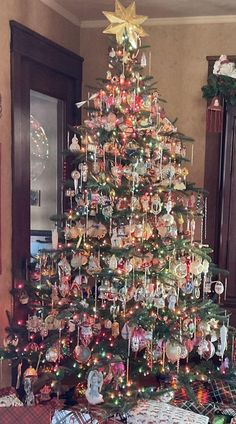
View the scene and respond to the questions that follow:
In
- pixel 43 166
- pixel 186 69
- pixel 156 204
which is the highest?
pixel 186 69

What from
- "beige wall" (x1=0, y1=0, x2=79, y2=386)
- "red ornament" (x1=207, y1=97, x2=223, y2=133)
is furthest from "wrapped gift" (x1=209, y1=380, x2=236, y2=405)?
"red ornament" (x1=207, y1=97, x2=223, y2=133)

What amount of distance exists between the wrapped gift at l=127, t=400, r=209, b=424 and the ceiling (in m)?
2.38

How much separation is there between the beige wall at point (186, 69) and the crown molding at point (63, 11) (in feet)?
1.71

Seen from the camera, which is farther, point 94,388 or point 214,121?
point 214,121

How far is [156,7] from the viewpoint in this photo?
11.1ft

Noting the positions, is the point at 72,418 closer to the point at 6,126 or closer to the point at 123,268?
the point at 123,268

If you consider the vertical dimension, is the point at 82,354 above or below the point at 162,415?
above

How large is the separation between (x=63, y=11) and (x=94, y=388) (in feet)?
7.90

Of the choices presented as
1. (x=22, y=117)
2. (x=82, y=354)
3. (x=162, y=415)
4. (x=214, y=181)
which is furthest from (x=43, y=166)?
(x=162, y=415)

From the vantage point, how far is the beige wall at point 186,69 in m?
3.58

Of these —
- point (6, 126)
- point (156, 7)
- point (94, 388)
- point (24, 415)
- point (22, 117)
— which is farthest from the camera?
point (156, 7)

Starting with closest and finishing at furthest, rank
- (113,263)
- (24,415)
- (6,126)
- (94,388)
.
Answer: (24,415), (94,388), (113,263), (6,126)

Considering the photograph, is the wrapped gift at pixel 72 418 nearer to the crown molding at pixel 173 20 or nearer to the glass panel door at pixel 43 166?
the glass panel door at pixel 43 166

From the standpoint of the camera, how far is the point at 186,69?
11.9 feet
